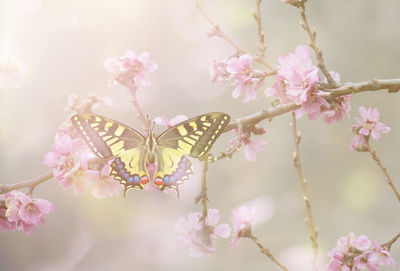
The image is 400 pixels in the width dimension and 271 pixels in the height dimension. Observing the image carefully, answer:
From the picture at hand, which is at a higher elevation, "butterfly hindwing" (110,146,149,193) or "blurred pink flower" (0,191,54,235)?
"butterfly hindwing" (110,146,149,193)

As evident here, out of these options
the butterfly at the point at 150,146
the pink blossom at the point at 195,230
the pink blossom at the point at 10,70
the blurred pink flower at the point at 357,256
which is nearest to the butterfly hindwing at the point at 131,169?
the butterfly at the point at 150,146

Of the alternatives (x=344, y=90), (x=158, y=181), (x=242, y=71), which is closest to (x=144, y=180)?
(x=158, y=181)

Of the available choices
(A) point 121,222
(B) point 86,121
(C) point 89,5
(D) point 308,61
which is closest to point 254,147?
(D) point 308,61

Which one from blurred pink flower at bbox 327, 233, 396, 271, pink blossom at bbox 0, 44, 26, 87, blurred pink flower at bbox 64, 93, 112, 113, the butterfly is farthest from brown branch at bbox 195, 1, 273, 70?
pink blossom at bbox 0, 44, 26, 87

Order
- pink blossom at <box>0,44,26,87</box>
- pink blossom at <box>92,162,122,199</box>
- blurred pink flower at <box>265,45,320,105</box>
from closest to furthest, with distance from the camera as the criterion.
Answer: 1. blurred pink flower at <box>265,45,320,105</box>
2. pink blossom at <box>92,162,122,199</box>
3. pink blossom at <box>0,44,26,87</box>

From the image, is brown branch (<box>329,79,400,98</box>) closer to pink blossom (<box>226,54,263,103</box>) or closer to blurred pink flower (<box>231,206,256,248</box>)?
pink blossom (<box>226,54,263,103</box>)

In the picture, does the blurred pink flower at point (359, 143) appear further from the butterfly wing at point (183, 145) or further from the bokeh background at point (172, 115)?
the bokeh background at point (172, 115)

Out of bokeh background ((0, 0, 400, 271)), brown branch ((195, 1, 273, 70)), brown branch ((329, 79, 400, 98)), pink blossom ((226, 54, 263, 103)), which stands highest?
brown branch ((195, 1, 273, 70))
